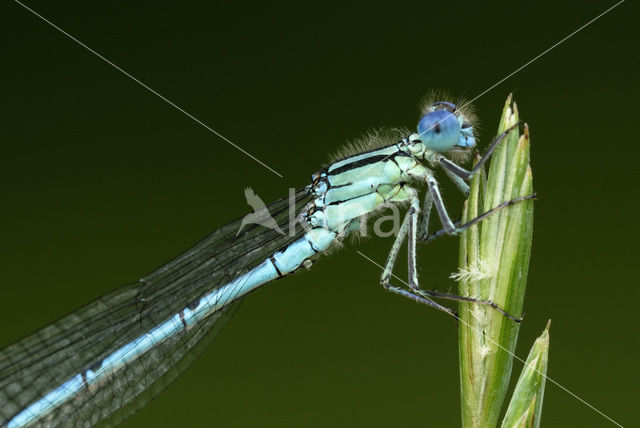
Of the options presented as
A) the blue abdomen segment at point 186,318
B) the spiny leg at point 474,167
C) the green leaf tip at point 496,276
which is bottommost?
the green leaf tip at point 496,276

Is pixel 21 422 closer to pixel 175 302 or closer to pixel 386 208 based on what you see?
pixel 175 302

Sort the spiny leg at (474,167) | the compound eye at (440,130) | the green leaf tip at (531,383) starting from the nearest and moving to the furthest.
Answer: the green leaf tip at (531,383) → the spiny leg at (474,167) → the compound eye at (440,130)

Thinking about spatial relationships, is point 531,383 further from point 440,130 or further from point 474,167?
point 440,130

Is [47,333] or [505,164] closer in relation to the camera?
[505,164]

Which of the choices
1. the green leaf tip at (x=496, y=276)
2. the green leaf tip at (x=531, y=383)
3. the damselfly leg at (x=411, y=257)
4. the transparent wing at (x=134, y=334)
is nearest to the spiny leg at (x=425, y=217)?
the damselfly leg at (x=411, y=257)

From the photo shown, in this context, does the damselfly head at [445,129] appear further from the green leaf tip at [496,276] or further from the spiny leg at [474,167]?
the green leaf tip at [496,276]

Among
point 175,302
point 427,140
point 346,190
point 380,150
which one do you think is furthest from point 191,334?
point 427,140

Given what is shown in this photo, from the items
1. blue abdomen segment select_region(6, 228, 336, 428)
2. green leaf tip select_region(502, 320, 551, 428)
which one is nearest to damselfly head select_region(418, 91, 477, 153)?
blue abdomen segment select_region(6, 228, 336, 428)
